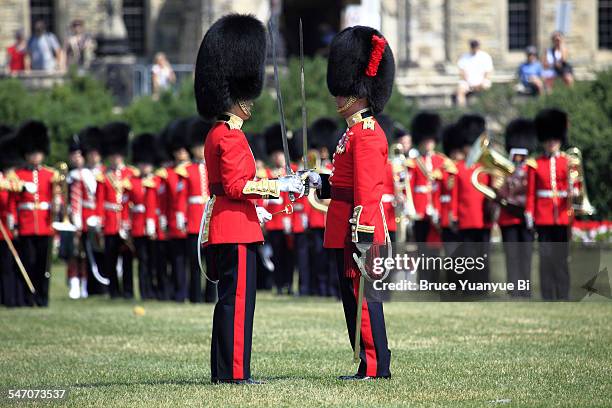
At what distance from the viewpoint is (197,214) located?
15727 mm

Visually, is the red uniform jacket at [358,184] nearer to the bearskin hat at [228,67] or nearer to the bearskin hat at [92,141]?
the bearskin hat at [228,67]

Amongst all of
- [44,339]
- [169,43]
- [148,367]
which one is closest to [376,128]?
[148,367]

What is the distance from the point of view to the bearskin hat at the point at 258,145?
1770 centimetres

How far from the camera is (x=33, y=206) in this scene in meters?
15.7

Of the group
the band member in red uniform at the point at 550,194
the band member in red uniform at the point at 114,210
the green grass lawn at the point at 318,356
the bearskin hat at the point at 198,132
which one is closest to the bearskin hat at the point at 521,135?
the band member in red uniform at the point at 550,194

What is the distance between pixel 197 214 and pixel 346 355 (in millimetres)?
5323

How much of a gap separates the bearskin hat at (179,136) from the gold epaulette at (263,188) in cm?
728

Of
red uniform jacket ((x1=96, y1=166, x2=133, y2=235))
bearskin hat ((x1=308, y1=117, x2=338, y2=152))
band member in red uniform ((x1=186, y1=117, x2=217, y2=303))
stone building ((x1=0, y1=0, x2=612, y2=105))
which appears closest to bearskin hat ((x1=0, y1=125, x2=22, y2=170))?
red uniform jacket ((x1=96, y1=166, x2=133, y2=235))

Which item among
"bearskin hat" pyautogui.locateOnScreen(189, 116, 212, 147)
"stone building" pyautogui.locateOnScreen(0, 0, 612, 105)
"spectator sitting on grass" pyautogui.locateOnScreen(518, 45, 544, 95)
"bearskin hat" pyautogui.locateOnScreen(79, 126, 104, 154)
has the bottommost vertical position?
"bearskin hat" pyautogui.locateOnScreen(79, 126, 104, 154)

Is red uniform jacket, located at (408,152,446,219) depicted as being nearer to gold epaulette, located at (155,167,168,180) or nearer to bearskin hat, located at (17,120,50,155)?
gold epaulette, located at (155,167,168,180)

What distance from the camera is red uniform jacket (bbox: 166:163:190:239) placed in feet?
52.1

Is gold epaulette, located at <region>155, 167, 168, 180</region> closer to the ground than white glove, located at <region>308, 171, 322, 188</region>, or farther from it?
closer to the ground

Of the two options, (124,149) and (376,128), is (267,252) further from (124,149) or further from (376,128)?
(376,128)

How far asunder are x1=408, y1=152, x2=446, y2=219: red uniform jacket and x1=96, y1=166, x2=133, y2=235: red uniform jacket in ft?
10.2
